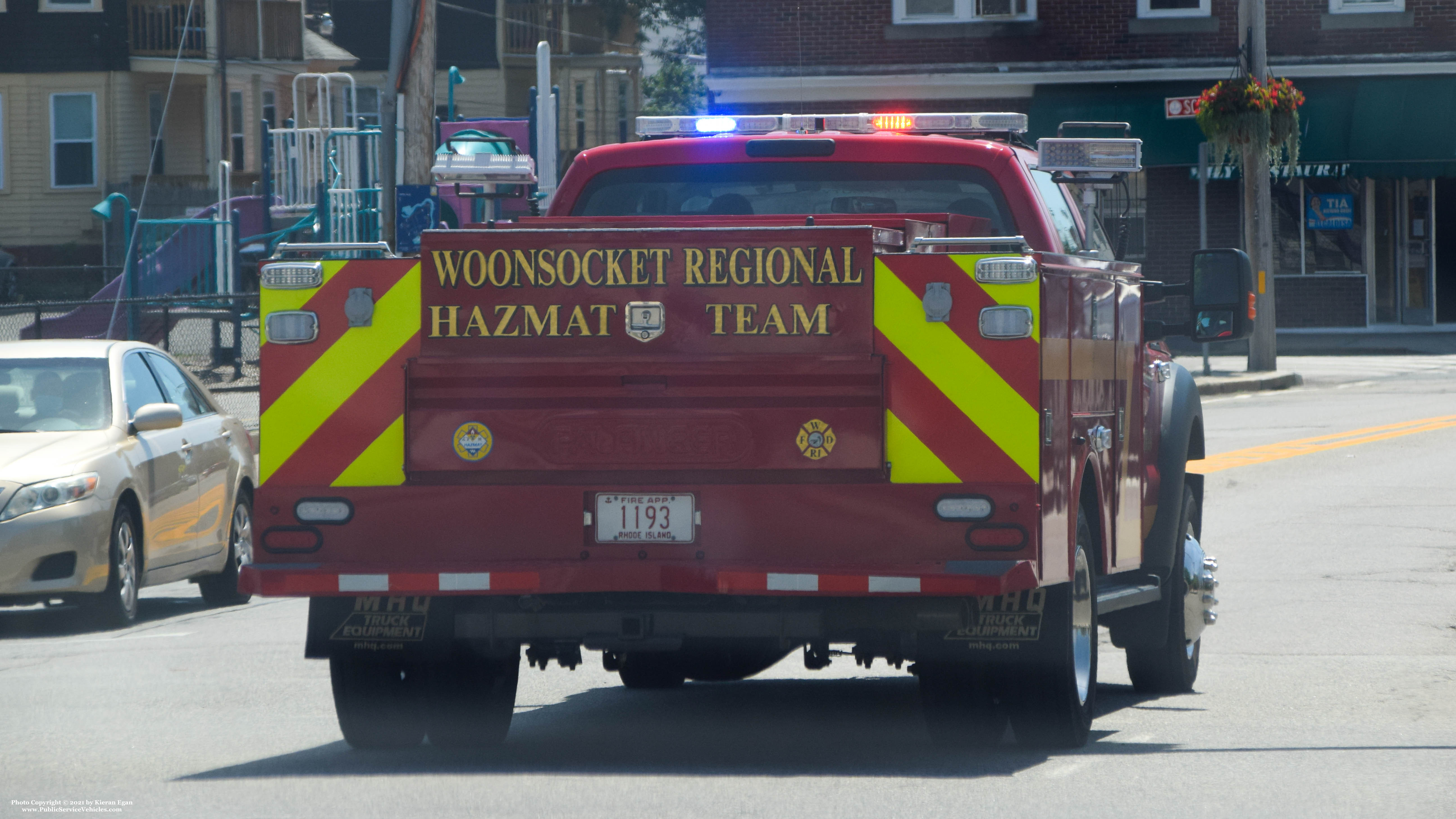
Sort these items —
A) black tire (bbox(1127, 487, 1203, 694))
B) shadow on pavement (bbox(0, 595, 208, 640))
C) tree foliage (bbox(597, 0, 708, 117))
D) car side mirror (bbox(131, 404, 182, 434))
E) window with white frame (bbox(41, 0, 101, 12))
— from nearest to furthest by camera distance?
black tire (bbox(1127, 487, 1203, 694)), shadow on pavement (bbox(0, 595, 208, 640)), car side mirror (bbox(131, 404, 182, 434)), window with white frame (bbox(41, 0, 101, 12)), tree foliage (bbox(597, 0, 708, 117))

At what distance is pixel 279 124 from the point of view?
47531mm

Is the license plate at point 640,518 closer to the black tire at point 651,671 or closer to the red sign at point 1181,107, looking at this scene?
the black tire at point 651,671

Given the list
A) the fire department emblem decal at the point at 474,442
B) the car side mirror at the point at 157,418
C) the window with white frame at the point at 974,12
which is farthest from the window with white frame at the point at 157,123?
the fire department emblem decal at the point at 474,442

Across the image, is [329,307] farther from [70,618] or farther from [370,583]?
[70,618]

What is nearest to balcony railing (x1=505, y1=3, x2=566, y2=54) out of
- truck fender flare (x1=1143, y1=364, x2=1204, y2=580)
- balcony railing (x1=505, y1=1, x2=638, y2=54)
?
balcony railing (x1=505, y1=1, x2=638, y2=54)

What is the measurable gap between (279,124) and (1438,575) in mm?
39112

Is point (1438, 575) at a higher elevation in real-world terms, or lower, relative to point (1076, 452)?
Answer: lower

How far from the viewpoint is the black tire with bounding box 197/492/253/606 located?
12.1 metres

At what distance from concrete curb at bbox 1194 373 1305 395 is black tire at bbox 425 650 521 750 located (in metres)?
19.4

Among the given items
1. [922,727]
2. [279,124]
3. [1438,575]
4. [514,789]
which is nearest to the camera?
[514,789]

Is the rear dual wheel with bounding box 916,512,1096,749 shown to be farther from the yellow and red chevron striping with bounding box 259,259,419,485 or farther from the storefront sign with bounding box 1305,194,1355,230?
the storefront sign with bounding box 1305,194,1355,230

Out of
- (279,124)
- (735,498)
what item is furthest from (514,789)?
(279,124)

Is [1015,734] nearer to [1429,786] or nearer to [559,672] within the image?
[1429,786]

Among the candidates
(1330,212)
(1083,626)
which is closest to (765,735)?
(1083,626)
